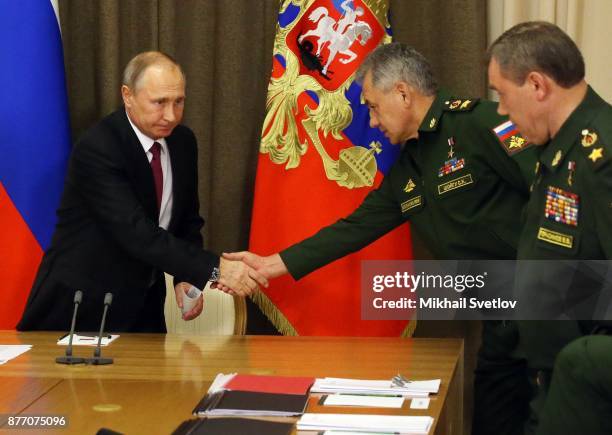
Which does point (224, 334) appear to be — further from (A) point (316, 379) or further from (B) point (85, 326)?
(A) point (316, 379)

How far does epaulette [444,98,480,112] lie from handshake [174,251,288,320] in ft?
3.08

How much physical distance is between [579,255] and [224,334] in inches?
76.0

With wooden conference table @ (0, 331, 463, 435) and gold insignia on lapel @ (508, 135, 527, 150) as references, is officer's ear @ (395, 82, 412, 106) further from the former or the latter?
wooden conference table @ (0, 331, 463, 435)

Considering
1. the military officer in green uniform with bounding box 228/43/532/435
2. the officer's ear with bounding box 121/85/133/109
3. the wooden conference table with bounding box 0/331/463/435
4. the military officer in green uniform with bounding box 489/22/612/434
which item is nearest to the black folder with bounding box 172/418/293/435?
the wooden conference table with bounding box 0/331/463/435

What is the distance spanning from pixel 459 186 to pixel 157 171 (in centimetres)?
125

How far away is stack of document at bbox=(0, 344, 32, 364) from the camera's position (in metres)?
3.31

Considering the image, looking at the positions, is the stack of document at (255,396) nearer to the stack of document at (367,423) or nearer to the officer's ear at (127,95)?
the stack of document at (367,423)

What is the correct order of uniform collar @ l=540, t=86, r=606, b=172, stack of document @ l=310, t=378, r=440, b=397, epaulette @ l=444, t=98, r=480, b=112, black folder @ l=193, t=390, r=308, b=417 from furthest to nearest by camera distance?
epaulette @ l=444, t=98, r=480, b=112 < stack of document @ l=310, t=378, r=440, b=397 < black folder @ l=193, t=390, r=308, b=417 < uniform collar @ l=540, t=86, r=606, b=172

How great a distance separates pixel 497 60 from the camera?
271 cm

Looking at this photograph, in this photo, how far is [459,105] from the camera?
3664 millimetres

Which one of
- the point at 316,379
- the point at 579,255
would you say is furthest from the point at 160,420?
the point at 579,255

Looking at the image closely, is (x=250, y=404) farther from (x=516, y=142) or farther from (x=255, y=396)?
(x=516, y=142)

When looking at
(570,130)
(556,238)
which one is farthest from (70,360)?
(570,130)

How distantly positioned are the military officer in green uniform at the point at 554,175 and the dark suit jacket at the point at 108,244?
1608mm
